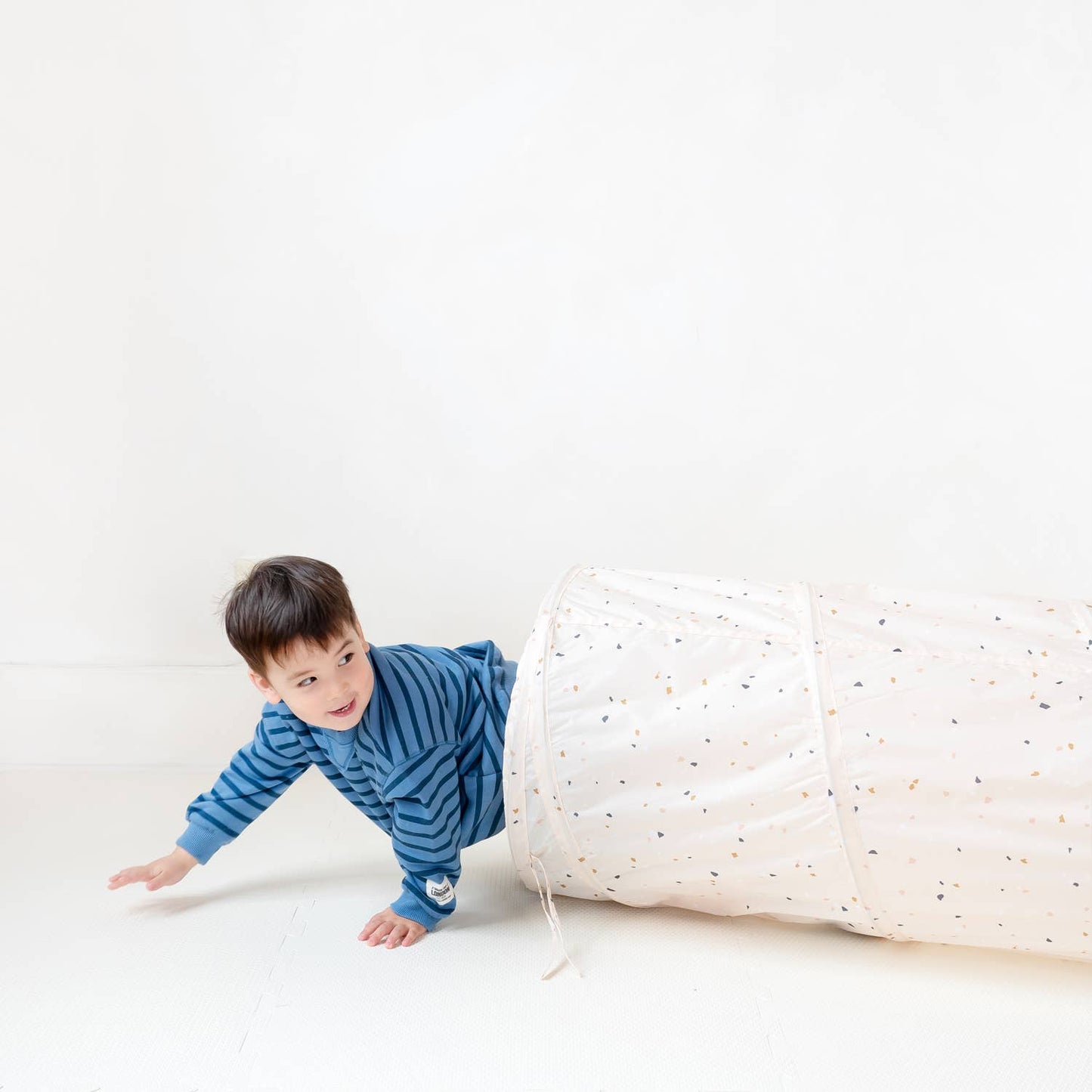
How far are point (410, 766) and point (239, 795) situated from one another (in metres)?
0.25

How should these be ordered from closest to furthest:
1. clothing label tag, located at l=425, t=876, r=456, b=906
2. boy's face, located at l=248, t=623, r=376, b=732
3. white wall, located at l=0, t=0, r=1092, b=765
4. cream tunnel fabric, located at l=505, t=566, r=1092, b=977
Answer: cream tunnel fabric, located at l=505, t=566, r=1092, b=977, boy's face, located at l=248, t=623, r=376, b=732, clothing label tag, located at l=425, t=876, r=456, b=906, white wall, located at l=0, t=0, r=1092, b=765

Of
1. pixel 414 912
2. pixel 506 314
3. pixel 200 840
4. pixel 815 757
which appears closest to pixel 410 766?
pixel 414 912

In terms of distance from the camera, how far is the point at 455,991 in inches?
43.5

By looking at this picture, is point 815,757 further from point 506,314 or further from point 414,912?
point 506,314

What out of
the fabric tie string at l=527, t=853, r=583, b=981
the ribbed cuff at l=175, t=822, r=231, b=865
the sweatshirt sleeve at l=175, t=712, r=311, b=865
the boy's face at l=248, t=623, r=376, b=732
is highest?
the boy's face at l=248, t=623, r=376, b=732

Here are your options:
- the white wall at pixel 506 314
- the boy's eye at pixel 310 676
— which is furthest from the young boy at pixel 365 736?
the white wall at pixel 506 314

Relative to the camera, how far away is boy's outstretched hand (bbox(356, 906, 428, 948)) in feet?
3.92

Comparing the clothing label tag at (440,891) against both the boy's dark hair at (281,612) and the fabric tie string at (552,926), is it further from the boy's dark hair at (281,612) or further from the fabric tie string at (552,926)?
the boy's dark hair at (281,612)

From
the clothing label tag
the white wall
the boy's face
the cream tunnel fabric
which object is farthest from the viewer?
the white wall

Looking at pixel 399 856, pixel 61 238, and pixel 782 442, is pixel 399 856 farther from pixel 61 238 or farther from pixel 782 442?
pixel 61 238

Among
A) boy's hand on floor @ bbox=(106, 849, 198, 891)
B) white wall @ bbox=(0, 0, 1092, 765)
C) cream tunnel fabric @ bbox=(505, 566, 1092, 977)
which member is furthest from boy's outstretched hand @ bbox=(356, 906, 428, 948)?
white wall @ bbox=(0, 0, 1092, 765)

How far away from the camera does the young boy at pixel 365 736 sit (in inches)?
43.6

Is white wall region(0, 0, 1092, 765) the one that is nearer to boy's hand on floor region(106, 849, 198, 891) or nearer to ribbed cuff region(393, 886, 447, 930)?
boy's hand on floor region(106, 849, 198, 891)

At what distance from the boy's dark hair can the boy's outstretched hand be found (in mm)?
320
